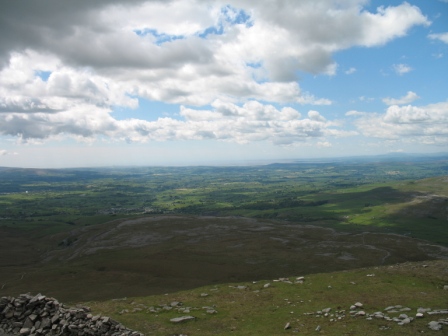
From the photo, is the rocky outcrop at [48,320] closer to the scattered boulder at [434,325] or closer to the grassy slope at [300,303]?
the grassy slope at [300,303]

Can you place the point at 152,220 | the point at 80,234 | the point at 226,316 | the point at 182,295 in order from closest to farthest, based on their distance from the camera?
the point at 226,316
the point at 182,295
the point at 80,234
the point at 152,220

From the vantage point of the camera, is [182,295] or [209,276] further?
[209,276]

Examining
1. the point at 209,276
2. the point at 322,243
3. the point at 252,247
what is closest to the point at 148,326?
the point at 209,276

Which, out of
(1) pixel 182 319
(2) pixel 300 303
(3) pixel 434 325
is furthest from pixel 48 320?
(3) pixel 434 325

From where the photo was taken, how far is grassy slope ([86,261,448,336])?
3166cm

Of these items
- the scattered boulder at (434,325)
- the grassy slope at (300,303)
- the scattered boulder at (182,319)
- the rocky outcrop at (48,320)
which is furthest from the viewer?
the scattered boulder at (182,319)

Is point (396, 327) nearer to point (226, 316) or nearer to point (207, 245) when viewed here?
point (226, 316)

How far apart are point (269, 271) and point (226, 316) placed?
40.9m

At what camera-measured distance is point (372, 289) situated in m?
43.8

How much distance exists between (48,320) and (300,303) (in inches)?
1061

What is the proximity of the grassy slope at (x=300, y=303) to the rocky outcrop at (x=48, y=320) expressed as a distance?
5035mm

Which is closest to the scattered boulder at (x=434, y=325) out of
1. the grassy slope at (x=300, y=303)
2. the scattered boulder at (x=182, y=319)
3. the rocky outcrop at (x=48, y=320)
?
the grassy slope at (x=300, y=303)

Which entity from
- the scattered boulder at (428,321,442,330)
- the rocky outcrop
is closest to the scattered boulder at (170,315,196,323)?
the rocky outcrop

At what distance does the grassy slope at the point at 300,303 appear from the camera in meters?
31.7
